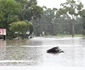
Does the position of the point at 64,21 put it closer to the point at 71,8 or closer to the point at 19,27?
the point at 71,8

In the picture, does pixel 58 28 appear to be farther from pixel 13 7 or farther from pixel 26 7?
pixel 13 7

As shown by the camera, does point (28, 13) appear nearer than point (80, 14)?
Yes

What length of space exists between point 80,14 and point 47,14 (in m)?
29.0

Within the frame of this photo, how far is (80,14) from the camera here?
89.8 meters

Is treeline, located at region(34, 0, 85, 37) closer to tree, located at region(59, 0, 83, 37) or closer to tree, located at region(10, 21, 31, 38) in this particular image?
tree, located at region(59, 0, 83, 37)

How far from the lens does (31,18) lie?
67500 mm

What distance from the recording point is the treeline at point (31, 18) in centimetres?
5594

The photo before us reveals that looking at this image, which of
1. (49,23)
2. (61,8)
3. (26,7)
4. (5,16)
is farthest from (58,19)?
(5,16)

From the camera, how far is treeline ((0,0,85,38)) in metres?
55.9

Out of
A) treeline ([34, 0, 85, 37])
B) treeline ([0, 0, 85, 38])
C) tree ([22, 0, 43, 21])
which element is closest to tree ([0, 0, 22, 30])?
treeline ([0, 0, 85, 38])

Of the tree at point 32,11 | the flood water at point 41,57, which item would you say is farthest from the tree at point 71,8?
the flood water at point 41,57

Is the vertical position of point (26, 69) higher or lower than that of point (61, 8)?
lower

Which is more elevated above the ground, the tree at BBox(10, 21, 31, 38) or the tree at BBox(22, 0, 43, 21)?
the tree at BBox(22, 0, 43, 21)

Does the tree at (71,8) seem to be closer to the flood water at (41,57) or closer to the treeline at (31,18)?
the treeline at (31,18)
